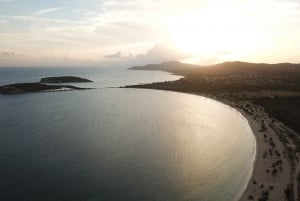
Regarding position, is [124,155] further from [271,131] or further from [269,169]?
[271,131]

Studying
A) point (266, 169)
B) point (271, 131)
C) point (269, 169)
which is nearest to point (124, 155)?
point (266, 169)

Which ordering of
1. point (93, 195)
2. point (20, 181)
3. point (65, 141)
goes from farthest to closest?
point (65, 141) < point (20, 181) < point (93, 195)

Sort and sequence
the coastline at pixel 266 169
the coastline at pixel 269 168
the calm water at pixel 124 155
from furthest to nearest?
the calm water at pixel 124 155 < the coastline at pixel 266 169 < the coastline at pixel 269 168

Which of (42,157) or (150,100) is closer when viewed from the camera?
(42,157)

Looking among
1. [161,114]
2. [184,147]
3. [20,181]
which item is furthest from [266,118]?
[20,181]

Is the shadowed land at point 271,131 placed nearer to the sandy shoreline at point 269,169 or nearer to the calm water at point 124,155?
the sandy shoreline at point 269,169

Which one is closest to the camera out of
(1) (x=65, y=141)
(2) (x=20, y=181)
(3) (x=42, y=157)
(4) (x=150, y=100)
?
(2) (x=20, y=181)

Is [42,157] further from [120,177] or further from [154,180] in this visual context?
[154,180]

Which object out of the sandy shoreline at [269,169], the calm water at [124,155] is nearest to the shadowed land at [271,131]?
the sandy shoreline at [269,169]
